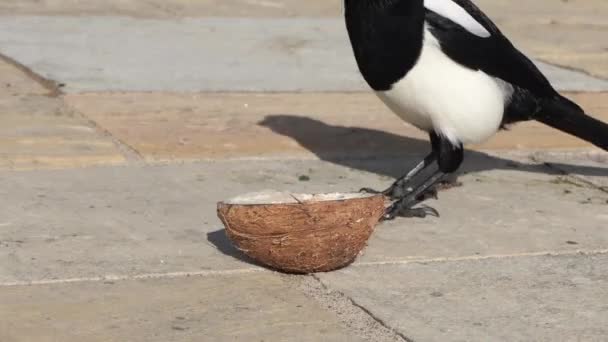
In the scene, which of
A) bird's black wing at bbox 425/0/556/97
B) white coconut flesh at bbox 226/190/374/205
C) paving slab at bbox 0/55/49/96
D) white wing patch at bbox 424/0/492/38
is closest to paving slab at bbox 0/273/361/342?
white coconut flesh at bbox 226/190/374/205

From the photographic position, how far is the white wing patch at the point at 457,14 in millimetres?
5320

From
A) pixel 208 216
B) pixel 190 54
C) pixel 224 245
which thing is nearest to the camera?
pixel 224 245

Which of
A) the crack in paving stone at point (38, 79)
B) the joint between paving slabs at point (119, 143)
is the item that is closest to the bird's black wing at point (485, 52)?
the joint between paving slabs at point (119, 143)

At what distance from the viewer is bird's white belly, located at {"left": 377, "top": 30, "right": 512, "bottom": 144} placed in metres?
5.21

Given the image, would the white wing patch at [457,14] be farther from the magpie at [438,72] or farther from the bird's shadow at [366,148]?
the bird's shadow at [366,148]

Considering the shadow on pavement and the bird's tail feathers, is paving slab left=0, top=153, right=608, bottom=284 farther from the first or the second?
the bird's tail feathers

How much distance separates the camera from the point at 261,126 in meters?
6.77

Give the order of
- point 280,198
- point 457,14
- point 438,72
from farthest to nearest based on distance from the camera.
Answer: point 457,14, point 438,72, point 280,198

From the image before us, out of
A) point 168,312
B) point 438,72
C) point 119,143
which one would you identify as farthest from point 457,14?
point 168,312

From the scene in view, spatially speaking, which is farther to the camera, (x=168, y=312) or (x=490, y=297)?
(x=490, y=297)

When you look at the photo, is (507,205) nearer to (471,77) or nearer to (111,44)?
(471,77)

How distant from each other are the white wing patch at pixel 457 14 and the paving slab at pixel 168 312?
152 cm

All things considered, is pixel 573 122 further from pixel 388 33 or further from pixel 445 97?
pixel 388 33

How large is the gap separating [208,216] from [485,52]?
1.34m
